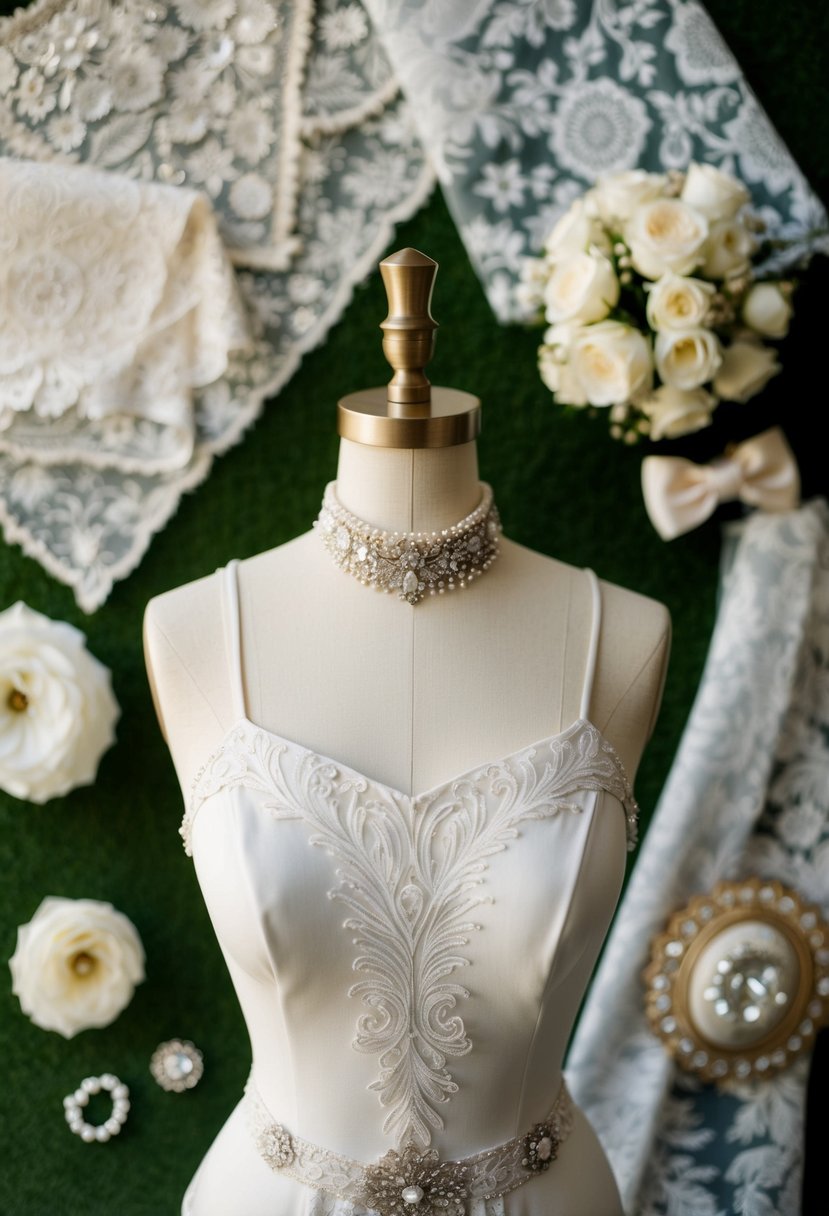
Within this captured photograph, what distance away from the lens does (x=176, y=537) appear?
188 centimetres

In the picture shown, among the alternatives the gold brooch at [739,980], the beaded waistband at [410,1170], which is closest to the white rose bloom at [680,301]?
the gold brooch at [739,980]

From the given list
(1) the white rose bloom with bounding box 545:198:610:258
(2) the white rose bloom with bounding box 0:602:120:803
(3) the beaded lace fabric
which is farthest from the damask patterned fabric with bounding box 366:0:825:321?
(2) the white rose bloom with bounding box 0:602:120:803

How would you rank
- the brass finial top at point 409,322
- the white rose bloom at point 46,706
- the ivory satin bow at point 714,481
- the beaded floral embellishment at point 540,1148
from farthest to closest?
the ivory satin bow at point 714,481 → the white rose bloom at point 46,706 → the beaded floral embellishment at point 540,1148 → the brass finial top at point 409,322

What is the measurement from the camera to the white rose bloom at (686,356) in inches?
64.8

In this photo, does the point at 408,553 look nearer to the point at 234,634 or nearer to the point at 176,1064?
the point at 234,634

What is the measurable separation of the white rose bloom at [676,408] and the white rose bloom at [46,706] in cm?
101

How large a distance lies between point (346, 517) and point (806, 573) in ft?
3.35

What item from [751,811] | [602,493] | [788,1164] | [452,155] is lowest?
[788,1164]

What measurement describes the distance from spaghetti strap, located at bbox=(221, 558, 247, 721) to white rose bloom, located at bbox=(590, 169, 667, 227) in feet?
2.84

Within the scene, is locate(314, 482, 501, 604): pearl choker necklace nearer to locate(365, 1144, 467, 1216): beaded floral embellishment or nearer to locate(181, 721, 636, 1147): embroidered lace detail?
locate(181, 721, 636, 1147): embroidered lace detail

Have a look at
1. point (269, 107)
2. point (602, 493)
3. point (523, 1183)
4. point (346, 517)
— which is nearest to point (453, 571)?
point (346, 517)

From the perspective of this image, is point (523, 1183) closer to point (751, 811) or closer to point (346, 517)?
point (346, 517)

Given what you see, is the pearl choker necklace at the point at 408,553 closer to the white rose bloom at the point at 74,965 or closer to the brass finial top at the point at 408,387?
the brass finial top at the point at 408,387

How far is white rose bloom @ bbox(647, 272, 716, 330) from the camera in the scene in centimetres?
162
